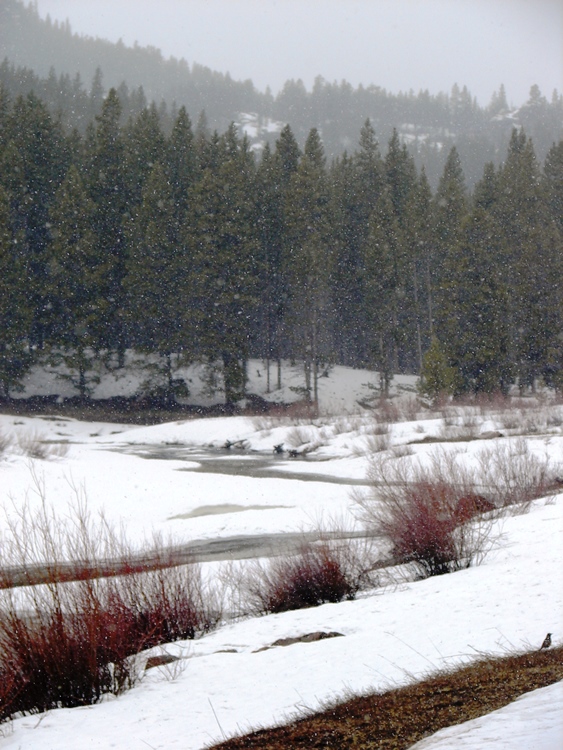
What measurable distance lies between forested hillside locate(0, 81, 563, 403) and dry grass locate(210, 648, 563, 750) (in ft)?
111

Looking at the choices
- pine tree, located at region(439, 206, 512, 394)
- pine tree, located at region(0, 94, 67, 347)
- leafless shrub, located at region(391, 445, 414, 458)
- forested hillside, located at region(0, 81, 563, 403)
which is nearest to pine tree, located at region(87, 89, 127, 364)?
forested hillside, located at region(0, 81, 563, 403)

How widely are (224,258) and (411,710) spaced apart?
126ft

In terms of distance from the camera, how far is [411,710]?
3.78 meters

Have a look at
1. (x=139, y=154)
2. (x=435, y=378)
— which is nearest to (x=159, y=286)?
(x=139, y=154)

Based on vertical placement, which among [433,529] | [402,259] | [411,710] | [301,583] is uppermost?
[402,259]

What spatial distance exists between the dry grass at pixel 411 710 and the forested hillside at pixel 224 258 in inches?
1336

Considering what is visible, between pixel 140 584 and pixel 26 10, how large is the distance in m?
213

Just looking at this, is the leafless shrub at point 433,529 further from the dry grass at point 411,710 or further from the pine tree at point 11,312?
the pine tree at point 11,312

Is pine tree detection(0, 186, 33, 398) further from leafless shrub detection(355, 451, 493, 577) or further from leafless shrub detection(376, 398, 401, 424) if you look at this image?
leafless shrub detection(355, 451, 493, 577)

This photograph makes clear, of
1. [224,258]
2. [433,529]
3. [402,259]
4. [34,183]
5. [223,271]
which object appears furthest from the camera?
[402,259]

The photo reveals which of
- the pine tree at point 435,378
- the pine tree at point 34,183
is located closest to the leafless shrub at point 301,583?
the pine tree at point 435,378

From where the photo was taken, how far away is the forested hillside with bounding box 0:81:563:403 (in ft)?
132

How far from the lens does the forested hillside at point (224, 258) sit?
4012 cm

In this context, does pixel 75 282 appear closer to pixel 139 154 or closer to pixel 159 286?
pixel 159 286
